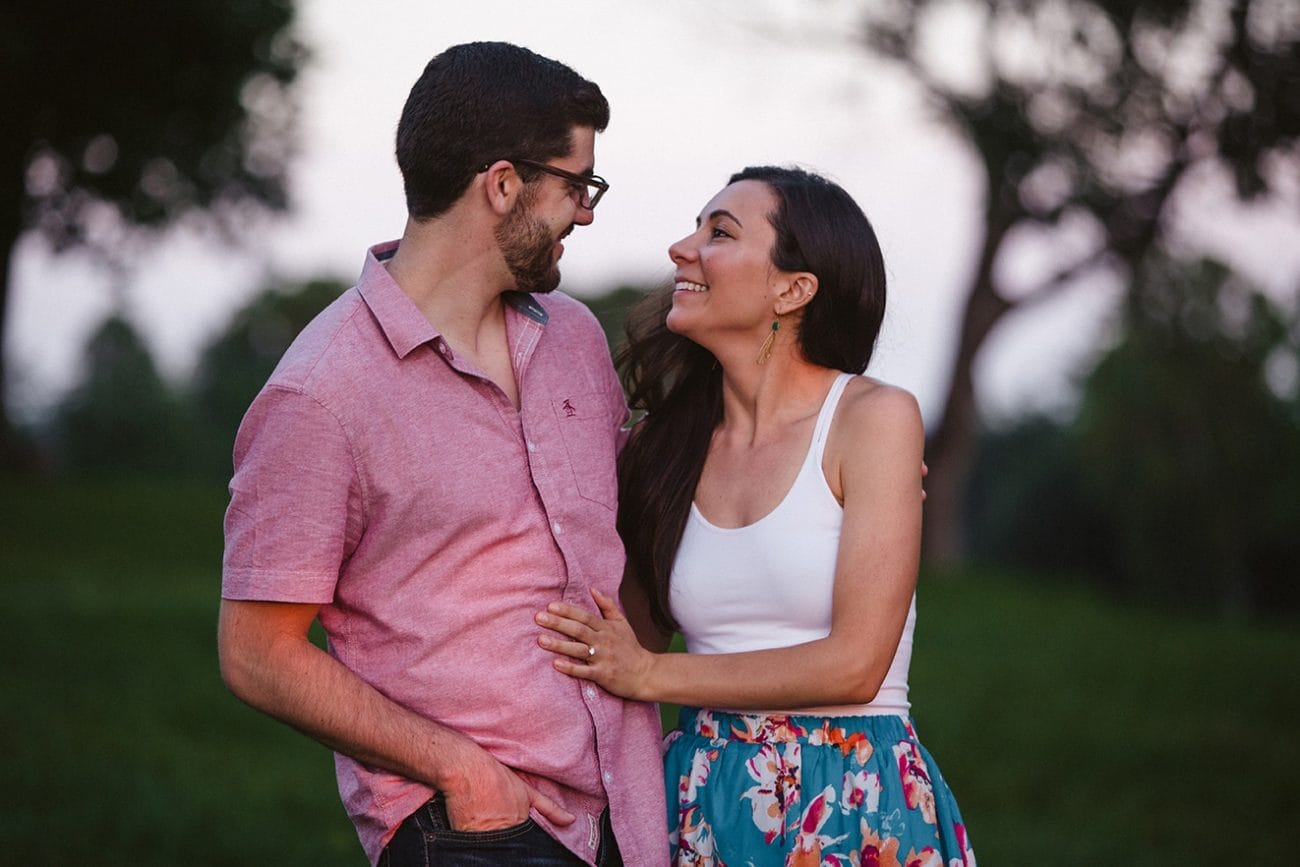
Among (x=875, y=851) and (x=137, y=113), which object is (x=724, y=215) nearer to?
(x=875, y=851)

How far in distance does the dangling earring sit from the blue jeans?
4.47 ft

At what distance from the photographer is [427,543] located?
3.04m

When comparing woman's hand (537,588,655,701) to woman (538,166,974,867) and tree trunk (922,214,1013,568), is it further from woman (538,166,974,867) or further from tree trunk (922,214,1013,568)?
tree trunk (922,214,1013,568)

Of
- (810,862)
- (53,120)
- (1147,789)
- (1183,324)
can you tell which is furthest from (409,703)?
(1183,324)

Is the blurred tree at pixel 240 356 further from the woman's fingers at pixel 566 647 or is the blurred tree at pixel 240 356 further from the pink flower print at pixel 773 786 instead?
the woman's fingers at pixel 566 647

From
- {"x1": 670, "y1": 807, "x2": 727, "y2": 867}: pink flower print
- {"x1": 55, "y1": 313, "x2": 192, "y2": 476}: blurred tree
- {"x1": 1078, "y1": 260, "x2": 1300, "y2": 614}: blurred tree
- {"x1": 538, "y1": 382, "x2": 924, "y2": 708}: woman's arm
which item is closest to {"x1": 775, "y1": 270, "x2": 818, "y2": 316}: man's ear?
{"x1": 538, "y1": 382, "x2": 924, "y2": 708}: woman's arm

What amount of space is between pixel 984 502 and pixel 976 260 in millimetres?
28791

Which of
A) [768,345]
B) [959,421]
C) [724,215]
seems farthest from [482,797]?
[959,421]

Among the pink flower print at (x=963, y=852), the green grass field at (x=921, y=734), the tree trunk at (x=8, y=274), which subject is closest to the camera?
the pink flower print at (x=963, y=852)

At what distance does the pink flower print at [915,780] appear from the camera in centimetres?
342

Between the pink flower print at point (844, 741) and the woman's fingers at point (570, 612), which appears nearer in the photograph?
the woman's fingers at point (570, 612)

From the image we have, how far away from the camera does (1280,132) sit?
16531 mm

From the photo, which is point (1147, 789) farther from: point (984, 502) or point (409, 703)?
point (984, 502)

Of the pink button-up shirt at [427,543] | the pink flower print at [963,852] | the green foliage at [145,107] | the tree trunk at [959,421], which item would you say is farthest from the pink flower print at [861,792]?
the tree trunk at [959,421]
